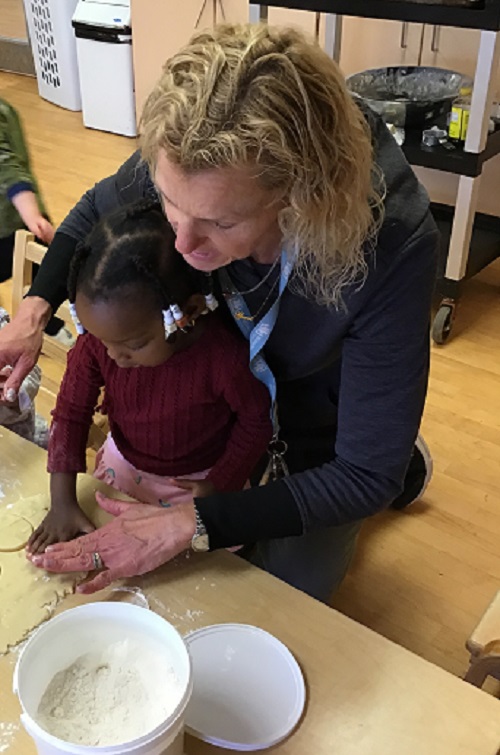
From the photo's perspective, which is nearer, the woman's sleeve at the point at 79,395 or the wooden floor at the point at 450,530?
the woman's sleeve at the point at 79,395

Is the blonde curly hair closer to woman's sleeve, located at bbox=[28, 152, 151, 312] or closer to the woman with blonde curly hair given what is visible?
the woman with blonde curly hair

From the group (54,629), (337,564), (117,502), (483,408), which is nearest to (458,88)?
(483,408)

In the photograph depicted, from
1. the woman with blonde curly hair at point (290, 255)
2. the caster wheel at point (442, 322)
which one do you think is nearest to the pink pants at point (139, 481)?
the woman with blonde curly hair at point (290, 255)

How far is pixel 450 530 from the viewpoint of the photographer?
5.87 ft

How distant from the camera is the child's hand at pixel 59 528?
2.95 feet

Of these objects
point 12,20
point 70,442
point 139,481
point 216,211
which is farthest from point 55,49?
point 216,211

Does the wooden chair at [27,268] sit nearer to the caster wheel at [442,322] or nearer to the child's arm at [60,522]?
the child's arm at [60,522]

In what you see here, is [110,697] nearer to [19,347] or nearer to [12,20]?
[19,347]

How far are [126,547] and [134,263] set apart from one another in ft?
1.08

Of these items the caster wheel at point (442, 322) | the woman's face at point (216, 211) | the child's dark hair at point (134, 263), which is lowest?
the caster wheel at point (442, 322)

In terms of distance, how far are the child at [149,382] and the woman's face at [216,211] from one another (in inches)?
3.5

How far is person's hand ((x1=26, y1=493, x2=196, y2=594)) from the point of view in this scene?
84 cm

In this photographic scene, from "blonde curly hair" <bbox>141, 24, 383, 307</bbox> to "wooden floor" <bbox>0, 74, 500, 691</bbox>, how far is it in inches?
37.9

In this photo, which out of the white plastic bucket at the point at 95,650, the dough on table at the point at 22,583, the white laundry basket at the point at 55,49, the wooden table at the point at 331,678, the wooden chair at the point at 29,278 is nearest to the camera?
the white plastic bucket at the point at 95,650
